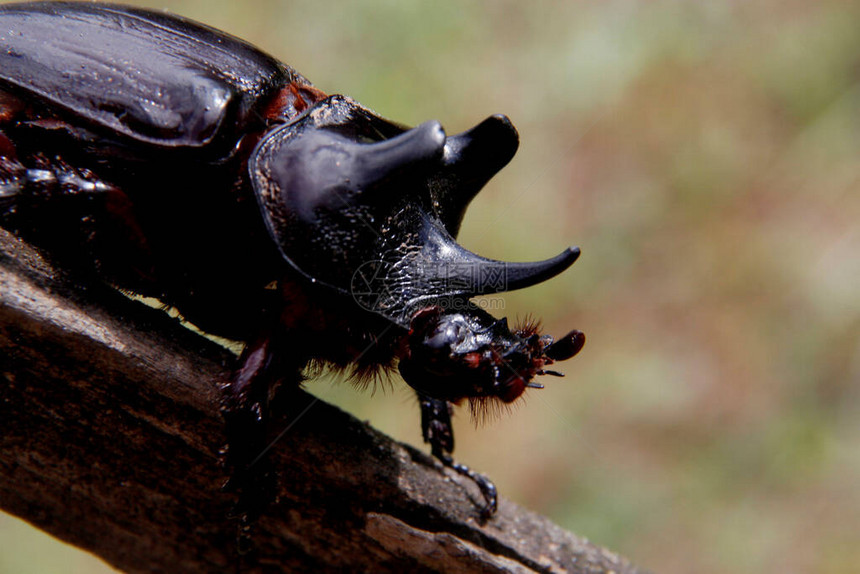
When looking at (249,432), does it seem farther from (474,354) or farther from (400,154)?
(400,154)

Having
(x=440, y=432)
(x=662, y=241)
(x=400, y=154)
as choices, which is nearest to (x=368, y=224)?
(x=400, y=154)

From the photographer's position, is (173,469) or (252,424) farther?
(173,469)

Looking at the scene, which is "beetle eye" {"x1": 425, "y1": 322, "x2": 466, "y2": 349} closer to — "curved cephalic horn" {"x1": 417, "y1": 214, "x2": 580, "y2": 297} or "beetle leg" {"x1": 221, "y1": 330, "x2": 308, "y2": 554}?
"curved cephalic horn" {"x1": 417, "y1": 214, "x2": 580, "y2": 297}

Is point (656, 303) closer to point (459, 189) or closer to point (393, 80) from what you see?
point (393, 80)

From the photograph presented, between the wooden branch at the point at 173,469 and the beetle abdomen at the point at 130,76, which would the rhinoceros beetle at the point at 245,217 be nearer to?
the beetle abdomen at the point at 130,76

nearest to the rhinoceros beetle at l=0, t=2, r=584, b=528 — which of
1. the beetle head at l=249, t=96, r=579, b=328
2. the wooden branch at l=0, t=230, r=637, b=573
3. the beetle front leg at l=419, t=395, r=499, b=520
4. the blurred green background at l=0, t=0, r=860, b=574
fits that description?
the beetle head at l=249, t=96, r=579, b=328

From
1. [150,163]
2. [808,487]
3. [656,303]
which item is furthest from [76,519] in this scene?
[656,303]

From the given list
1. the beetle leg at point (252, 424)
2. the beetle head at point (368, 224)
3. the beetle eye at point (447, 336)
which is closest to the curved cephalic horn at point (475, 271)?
the beetle head at point (368, 224)
